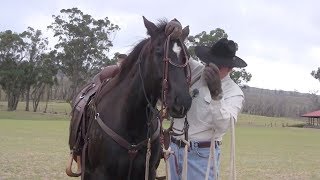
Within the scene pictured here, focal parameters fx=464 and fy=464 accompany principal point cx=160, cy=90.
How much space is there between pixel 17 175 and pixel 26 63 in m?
57.3

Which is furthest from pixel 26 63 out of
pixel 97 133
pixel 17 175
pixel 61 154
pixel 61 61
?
pixel 97 133

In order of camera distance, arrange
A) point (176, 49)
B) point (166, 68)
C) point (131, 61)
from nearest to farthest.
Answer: point (166, 68), point (176, 49), point (131, 61)

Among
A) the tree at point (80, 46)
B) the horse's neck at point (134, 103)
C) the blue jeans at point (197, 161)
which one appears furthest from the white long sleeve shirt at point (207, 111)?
the tree at point (80, 46)

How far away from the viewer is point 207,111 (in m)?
4.20

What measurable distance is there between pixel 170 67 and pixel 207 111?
77cm

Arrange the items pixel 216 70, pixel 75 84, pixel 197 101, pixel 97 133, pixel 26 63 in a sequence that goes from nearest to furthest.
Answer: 1. pixel 216 70
2. pixel 197 101
3. pixel 97 133
4. pixel 75 84
5. pixel 26 63

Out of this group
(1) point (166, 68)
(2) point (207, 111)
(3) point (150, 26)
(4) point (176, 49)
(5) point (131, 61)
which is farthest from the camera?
(5) point (131, 61)

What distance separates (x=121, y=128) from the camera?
14.6 ft

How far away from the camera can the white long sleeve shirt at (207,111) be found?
13.4 ft

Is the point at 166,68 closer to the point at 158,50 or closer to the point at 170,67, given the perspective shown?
the point at 170,67

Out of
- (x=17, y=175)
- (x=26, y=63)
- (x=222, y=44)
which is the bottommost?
(x=17, y=175)

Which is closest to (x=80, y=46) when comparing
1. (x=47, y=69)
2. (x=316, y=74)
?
(x=47, y=69)

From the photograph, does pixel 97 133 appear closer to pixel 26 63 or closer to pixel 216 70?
pixel 216 70

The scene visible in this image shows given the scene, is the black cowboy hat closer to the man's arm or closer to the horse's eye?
the man's arm
